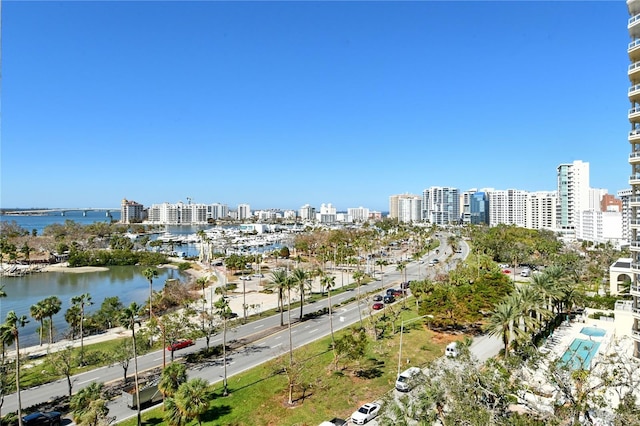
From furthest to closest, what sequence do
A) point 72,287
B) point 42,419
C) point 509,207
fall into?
1. point 509,207
2. point 72,287
3. point 42,419

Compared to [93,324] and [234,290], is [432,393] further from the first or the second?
[234,290]

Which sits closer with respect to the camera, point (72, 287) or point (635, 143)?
point (635, 143)

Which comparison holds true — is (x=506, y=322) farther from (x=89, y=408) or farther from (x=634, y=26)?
(x=89, y=408)

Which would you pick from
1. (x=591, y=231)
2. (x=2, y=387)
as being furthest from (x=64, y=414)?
(x=591, y=231)

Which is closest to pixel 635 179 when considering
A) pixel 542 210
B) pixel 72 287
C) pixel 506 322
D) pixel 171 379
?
pixel 506 322

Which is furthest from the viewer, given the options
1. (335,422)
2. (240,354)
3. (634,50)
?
(240,354)

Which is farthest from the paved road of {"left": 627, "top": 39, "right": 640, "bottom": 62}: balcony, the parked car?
{"left": 627, "top": 39, "right": 640, "bottom": 62}: balcony

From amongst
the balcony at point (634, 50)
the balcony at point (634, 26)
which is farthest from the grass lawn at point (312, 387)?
the balcony at point (634, 26)
